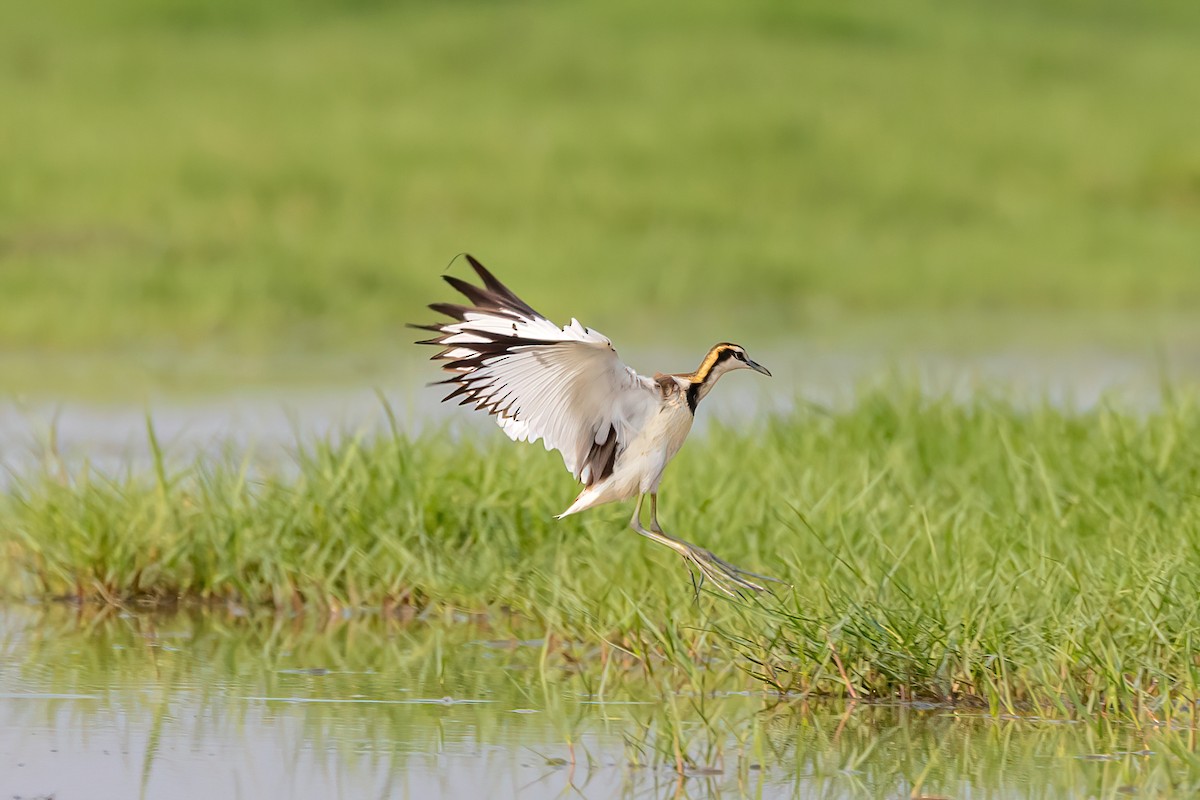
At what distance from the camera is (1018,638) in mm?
5258

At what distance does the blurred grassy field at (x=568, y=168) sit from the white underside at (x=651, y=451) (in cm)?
853

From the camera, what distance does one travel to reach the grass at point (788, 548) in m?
5.23

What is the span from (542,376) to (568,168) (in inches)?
544

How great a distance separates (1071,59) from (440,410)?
53.6 ft

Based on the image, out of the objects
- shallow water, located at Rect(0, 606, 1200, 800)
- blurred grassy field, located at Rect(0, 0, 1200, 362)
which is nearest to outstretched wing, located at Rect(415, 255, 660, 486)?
shallow water, located at Rect(0, 606, 1200, 800)

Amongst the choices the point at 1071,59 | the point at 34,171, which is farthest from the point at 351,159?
the point at 1071,59

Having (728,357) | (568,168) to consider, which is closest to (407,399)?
(728,357)

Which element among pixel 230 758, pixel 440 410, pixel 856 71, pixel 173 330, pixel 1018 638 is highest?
pixel 856 71

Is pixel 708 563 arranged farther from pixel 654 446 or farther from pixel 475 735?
pixel 475 735

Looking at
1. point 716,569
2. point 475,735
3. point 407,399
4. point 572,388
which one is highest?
point 407,399

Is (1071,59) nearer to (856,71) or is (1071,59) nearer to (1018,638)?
(856,71)

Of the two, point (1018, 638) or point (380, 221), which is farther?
point (380, 221)

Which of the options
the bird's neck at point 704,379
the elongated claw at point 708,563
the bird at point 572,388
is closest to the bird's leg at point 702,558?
the elongated claw at point 708,563

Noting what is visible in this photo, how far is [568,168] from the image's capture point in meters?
18.1
